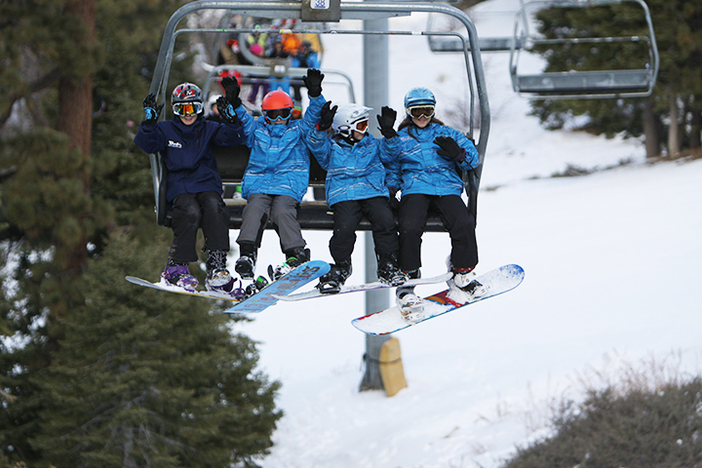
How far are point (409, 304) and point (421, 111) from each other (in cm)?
101

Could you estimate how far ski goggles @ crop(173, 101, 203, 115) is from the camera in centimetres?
394

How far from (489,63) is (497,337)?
772 inches

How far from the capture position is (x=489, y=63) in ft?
99.5

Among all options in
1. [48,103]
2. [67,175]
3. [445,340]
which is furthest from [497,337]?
[48,103]

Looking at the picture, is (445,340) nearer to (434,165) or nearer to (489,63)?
(434,165)

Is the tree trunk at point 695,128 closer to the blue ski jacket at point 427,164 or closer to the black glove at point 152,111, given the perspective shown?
the blue ski jacket at point 427,164

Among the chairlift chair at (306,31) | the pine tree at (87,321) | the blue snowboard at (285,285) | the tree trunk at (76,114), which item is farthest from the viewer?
the tree trunk at (76,114)

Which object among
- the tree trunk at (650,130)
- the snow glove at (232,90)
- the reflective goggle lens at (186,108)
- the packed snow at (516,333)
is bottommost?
the packed snow at (516,333)

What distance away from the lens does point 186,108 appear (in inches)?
155

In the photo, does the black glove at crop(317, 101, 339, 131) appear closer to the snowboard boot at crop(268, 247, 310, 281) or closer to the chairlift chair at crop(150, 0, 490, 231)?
the chairlift chair at crop(150, 0, 490, 231)

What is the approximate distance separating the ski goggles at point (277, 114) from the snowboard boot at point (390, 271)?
864mm

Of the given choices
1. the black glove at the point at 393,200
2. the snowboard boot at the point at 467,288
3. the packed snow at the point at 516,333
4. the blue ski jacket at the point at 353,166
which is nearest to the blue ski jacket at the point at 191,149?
the blue ski jacket at the point at 353,166

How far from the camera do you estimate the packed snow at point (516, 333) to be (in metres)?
10.1

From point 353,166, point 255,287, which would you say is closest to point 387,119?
point 353,166
